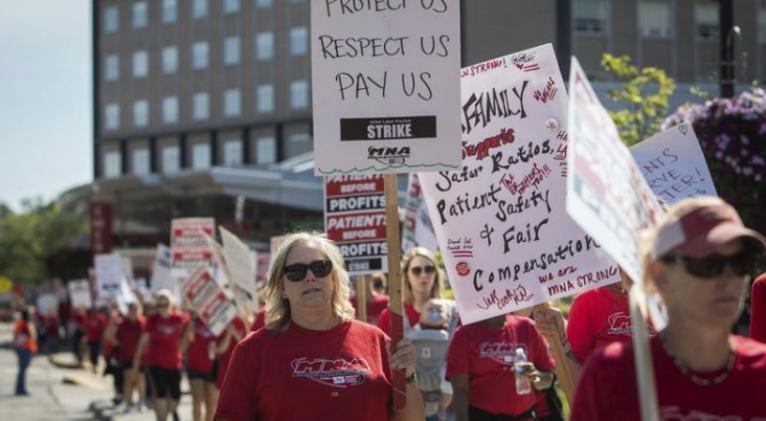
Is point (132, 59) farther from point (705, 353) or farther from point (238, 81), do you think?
point (705, 353)

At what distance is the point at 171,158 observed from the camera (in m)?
81.0

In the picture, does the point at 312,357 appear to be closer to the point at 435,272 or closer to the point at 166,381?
the point at 435,272

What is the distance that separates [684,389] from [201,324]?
13.0 meters

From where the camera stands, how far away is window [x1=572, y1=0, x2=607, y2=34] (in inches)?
1020

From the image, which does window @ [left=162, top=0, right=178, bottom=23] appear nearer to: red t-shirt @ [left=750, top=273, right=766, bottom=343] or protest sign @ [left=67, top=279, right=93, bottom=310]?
protest sign @ [left=67, top=279, right=93, bottom=310]

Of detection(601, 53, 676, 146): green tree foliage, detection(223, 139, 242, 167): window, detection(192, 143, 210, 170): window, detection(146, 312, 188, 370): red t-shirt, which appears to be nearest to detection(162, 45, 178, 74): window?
detection(192, 143, 210, 170): window

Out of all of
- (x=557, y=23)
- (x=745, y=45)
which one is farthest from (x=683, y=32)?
(x=557, y=23)

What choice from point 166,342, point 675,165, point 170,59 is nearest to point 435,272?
point 675,165

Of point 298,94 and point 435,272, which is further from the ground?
point 298,94

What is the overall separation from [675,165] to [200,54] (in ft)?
240

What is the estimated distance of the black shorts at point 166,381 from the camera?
685 inches

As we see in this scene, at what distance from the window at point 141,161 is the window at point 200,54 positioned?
22.6 ft

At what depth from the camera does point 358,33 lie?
20.3 feet

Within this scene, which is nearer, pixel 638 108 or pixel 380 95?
pixel 380 95
